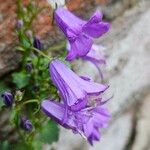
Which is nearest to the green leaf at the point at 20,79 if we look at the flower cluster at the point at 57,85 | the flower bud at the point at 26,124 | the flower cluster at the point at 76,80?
the flower cluster at the point at 57,85

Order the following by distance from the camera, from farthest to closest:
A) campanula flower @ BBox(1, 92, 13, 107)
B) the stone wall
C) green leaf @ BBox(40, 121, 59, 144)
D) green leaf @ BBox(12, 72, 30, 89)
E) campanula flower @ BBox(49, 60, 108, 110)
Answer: the stone wall → green leaf @ BBox(40, 121, 59, 144) → green leaf @ BBox(12, 72, 30, 89) → campanula flower @ BBox(1, 92, 13, 107) → campanula flower @ BBox(49, 60, 108, 110)

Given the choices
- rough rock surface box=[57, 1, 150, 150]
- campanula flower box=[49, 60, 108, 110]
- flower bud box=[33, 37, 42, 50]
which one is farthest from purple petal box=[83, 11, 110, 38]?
rough rock surface box=[57, 1, 150, 150]

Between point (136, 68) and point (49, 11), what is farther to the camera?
point (136, 68)

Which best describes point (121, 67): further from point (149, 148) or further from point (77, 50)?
point (77, 50)

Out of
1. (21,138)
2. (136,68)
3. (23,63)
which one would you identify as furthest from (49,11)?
(136,68)

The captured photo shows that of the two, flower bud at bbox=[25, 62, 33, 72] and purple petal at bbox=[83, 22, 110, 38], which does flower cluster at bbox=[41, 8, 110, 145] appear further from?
flower bud at bbox=[25, 62, 33, 72]

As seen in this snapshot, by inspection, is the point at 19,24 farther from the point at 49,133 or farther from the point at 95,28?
the point at 49,133

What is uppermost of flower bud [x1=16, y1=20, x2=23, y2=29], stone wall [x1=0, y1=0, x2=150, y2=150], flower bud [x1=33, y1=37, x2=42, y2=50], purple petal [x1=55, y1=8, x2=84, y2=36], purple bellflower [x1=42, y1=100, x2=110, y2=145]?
purple petal [x1=55, y1=8, x2=84, y2=36]
